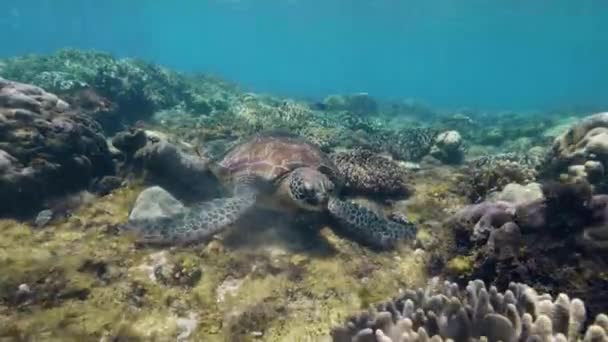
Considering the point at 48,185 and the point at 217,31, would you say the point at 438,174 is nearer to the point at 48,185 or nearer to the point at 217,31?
the point at 48,185

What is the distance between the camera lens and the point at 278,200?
8.07 metres

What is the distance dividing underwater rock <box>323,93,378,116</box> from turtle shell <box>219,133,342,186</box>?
67.1 feet

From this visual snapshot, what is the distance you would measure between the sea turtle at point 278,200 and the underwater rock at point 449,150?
266 inches

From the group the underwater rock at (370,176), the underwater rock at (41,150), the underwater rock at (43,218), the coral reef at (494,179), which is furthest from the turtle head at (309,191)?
the underwater rock at (41,150)

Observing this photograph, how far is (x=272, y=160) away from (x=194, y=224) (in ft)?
7.71

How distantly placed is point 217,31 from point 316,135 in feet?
581

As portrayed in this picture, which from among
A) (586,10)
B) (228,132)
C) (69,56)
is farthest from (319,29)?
(228,132)

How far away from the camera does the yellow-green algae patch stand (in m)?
5.14

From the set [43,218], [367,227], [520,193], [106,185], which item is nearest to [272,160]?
[367,227]

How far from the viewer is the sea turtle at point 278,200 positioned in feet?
23.2

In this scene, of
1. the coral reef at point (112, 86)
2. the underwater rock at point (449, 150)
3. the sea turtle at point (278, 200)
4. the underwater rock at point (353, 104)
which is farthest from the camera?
the underwater rock at point (353, 104)

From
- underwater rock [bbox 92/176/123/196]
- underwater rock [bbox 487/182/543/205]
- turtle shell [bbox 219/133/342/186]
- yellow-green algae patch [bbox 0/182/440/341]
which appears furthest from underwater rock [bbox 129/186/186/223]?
underwater rock [bbox 487/182/543/205]

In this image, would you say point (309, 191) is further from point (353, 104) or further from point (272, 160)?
point (353, 104)

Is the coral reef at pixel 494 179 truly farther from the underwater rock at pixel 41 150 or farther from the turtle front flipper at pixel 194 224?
the underwater rock at pixel 41 150
